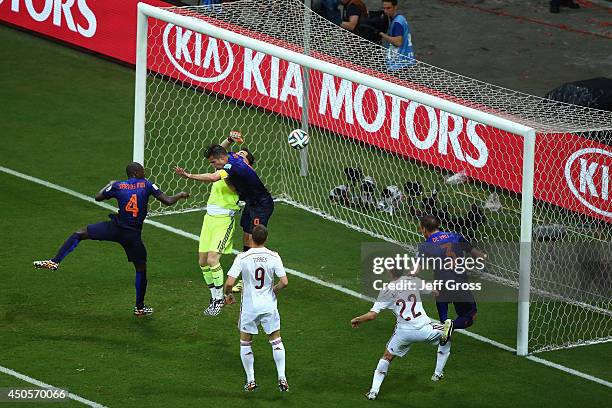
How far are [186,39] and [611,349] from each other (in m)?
8.84

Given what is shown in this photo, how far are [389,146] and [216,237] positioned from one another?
4.37 meters

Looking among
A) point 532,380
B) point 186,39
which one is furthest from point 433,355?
point 186,39

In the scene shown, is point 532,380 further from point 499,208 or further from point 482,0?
point 482,0

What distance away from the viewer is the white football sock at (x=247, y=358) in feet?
43.7

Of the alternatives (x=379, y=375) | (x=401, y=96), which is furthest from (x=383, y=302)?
(x=401, y=96)

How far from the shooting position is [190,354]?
14391 millimetres

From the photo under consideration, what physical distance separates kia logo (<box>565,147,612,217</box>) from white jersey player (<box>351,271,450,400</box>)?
4248 millimetres

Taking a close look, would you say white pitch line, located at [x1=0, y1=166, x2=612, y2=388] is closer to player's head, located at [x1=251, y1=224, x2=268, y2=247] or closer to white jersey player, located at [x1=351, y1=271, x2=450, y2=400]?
white jersey player, located at [x1=351, y1=271, x2=450, y2=400]

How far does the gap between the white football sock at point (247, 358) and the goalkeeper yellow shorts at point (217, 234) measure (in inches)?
87.7

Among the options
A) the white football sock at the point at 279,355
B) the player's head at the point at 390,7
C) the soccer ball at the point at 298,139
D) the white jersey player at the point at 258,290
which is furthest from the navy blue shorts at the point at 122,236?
the player's head at the point at 390,7

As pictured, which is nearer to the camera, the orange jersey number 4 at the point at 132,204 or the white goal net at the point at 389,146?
the orange jersey number 4 at the point at 132,204

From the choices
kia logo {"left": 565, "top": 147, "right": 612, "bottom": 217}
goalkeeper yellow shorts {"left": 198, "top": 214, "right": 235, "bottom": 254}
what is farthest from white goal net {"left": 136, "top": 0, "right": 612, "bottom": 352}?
goalkeeper yellow shorts {"left": 198, "top": 214, "right": 235, "bottom": 254}

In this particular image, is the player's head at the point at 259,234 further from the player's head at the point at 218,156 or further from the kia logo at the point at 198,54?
the kia logo at the point at 198,54

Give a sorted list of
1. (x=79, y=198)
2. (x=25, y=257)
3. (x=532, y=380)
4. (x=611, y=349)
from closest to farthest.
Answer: (x=532, y=380), (x=611, y=349), (x=25, y=257), (x=79, y=198)
